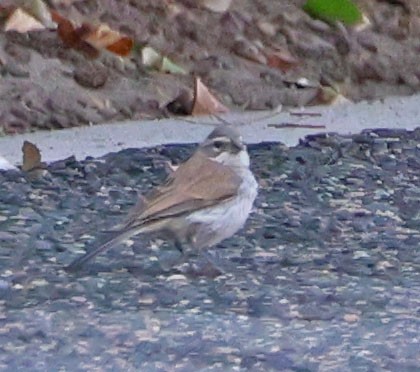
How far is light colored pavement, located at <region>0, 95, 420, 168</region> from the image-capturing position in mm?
7953

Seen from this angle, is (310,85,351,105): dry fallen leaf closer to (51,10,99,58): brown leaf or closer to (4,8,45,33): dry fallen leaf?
(51,10,99,58): brown leaf

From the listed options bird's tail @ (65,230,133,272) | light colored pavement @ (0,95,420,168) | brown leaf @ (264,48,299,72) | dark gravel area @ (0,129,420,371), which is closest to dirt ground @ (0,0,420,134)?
brown leaf @ (264,48,299,72)

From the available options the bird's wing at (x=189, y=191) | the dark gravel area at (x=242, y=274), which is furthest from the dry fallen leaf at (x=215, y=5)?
the bird's wing at (x=189, y=191)

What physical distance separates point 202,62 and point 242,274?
301 centimetres

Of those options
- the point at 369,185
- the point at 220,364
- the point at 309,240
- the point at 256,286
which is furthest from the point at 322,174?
the point at 220,364

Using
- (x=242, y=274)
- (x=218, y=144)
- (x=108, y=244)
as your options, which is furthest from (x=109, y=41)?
(x=108, y=244)

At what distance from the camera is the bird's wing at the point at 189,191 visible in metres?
6.14

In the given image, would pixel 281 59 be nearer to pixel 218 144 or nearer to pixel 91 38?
pixel 91 38

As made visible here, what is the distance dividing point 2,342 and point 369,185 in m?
2.48

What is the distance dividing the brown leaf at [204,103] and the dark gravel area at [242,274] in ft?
2.46

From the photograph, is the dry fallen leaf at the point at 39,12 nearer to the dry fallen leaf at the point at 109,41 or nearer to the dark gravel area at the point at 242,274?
the dry fallen leaf at the point at 109,41

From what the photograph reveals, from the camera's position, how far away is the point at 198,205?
639 centimetres

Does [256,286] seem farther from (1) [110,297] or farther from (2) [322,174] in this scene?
(2) [322,174]

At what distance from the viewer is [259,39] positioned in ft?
30.8
